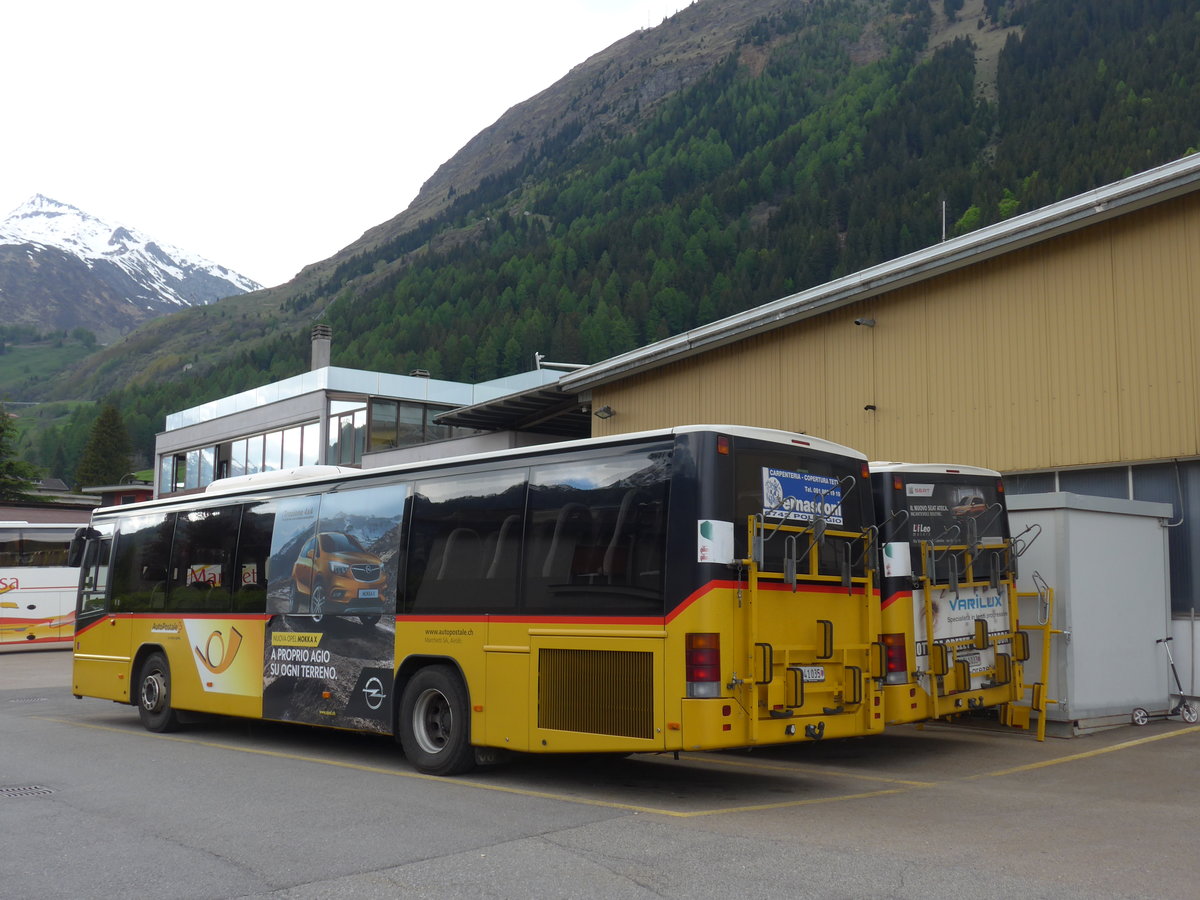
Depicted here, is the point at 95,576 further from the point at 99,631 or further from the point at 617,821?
the point at 617,821

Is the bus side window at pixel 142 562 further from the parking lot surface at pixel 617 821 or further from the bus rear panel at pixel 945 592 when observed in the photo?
the bus rear panel at pixel 945 592

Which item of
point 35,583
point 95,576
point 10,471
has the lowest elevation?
point 35,583

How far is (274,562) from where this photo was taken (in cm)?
1280

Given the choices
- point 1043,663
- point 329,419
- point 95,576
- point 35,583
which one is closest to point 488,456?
point 1043,663

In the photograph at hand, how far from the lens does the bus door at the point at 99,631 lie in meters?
15.1

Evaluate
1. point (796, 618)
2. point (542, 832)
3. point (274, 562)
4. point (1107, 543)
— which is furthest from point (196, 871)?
point (1107, 543)

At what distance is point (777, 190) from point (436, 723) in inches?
4975

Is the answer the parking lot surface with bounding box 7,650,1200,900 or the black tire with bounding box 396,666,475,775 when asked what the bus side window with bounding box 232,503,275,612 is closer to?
the parking lot surface with bounding box 7,650,1200,900

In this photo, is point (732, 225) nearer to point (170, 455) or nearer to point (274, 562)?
point (170, 455)

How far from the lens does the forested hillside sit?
98.0 metres

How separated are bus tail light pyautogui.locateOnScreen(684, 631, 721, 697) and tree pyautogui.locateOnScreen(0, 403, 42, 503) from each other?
2862 inches

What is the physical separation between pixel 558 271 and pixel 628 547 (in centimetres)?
11167

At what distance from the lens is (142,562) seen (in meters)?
15.1

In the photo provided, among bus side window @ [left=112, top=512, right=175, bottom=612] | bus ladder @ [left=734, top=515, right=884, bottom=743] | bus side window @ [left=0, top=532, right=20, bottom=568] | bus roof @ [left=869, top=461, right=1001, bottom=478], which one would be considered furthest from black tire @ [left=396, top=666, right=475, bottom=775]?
bus side window @ [left=0, top=532, right=20, bottom=568]
